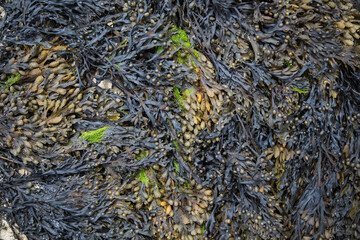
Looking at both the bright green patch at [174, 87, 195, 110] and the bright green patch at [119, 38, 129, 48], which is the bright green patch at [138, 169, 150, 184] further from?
the bright green patch at [119, 38, 129, 48]

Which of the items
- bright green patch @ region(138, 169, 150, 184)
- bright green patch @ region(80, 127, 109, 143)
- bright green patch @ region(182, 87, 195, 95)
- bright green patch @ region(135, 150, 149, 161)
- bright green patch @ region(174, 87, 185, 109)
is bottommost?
bright green patch @ region(138, 169, 150, 184)

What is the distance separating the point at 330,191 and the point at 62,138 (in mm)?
1964

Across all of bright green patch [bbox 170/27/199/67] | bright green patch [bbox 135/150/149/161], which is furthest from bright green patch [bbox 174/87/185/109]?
bright green patch [bbox 135/150/149/161]

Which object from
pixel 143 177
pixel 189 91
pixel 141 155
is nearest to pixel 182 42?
pixel 189 91

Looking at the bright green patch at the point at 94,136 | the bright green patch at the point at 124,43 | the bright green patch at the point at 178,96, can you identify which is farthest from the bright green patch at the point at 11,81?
the bright green patch at the point at 178,96

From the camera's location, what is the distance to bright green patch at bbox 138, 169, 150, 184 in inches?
84.0

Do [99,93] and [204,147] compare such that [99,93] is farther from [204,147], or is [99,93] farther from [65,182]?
[204,147]

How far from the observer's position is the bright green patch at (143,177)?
2133 mm

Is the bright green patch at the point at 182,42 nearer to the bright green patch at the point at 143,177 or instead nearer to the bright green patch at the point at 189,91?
the bright green patch at the point at 189,91

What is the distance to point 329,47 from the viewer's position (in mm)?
1965

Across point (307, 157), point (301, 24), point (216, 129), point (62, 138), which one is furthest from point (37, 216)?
point (301, 24)

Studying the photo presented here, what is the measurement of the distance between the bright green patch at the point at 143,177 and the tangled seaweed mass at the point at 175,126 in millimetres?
11

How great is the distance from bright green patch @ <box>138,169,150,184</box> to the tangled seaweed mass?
0.04 ft

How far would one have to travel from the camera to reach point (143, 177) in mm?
2148
